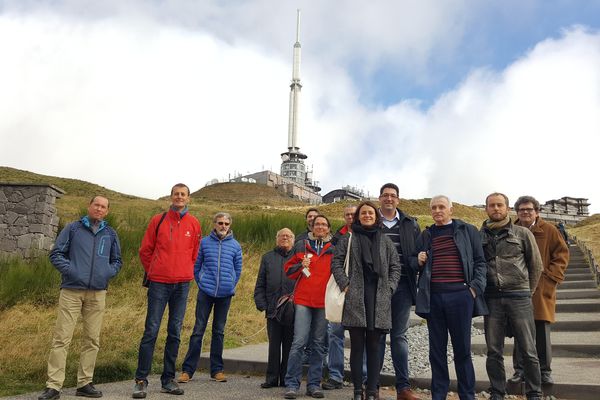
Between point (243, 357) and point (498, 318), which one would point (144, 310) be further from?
A: point (498, 318)

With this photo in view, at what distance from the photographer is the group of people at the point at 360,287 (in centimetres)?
392

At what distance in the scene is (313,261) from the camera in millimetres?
4641

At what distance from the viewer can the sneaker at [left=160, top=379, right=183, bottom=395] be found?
4.41m

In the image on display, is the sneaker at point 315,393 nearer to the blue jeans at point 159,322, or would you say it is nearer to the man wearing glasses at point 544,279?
the blue jeans at point 159,322

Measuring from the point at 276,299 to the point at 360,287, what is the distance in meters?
1.27

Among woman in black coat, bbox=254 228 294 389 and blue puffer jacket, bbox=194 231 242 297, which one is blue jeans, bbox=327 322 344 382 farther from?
blue puffer jacket, bbox=194 231 242 297

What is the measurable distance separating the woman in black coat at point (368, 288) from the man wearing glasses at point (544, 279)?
148 centimetres

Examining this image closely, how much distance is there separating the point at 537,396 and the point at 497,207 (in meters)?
1.60

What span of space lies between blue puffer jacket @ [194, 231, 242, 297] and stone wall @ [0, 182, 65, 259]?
665cm

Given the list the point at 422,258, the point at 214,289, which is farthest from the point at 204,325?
the point at 422,258

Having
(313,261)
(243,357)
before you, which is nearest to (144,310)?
(243,357)

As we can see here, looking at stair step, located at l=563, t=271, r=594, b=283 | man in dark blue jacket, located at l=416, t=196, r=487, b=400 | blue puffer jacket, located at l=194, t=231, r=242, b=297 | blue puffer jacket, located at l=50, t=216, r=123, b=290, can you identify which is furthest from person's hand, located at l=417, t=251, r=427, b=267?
stair step, located at l=563, t=271, r=594, b=283

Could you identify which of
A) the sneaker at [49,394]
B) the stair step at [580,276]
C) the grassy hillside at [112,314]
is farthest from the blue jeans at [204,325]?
the stair step at [580,276]

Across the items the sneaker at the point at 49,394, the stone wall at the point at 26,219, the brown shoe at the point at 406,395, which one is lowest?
the sneaker at the point at 49,394
